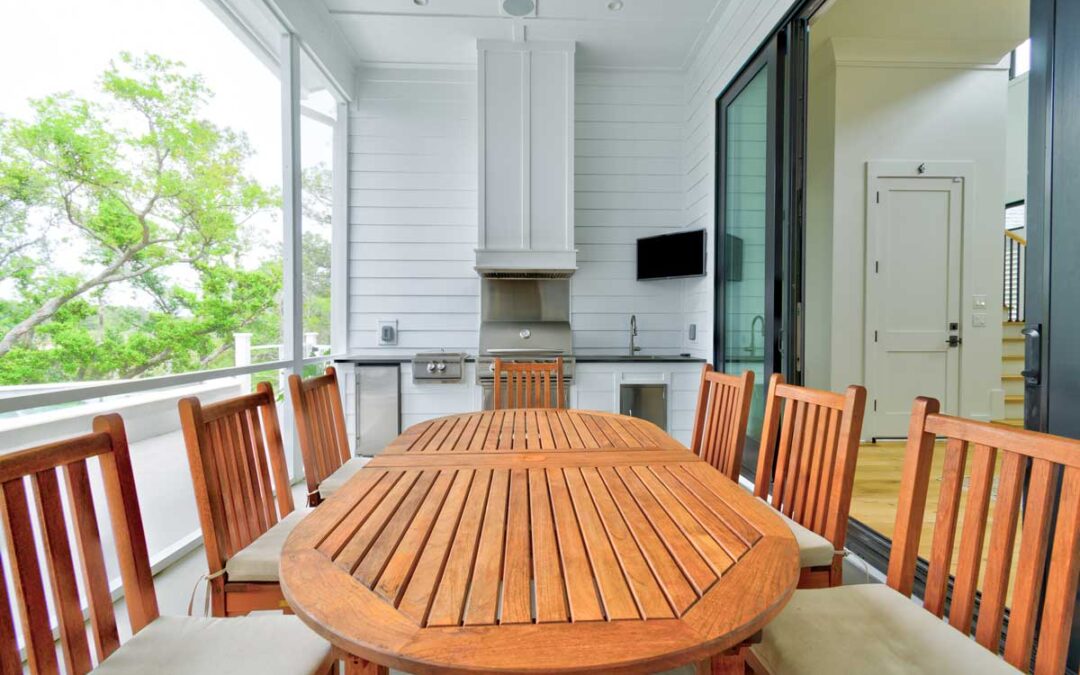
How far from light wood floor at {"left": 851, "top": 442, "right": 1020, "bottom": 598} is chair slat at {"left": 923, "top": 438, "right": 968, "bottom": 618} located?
3.52 feet

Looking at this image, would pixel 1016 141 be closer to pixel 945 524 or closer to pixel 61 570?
pixel 945 524

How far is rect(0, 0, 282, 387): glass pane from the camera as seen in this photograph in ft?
6.26

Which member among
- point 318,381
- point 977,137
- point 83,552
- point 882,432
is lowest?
point 882,432

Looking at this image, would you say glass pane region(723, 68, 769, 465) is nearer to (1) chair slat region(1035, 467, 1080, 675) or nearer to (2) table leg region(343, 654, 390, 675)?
(1) chair slat region(1035, 467, 1080, 675)

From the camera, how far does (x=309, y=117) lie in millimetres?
3760

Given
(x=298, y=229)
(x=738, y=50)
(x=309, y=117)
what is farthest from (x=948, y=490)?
(x=309, y=117)

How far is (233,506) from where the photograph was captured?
123 cm

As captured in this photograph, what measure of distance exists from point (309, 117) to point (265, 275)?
1395mm

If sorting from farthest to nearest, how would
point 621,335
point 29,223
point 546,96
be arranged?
point 621,335 < point 546,96 < point 29,223

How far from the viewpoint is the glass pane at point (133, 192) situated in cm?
191

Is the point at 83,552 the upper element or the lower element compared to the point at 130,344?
lower

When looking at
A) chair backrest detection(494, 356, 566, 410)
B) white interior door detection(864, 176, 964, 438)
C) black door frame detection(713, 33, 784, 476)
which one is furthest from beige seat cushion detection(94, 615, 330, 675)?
white interior door detection(864, 176, 964, 438)

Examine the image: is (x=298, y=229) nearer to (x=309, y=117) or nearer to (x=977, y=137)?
(x=309, y=117)

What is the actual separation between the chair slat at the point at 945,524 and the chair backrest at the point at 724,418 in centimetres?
68
